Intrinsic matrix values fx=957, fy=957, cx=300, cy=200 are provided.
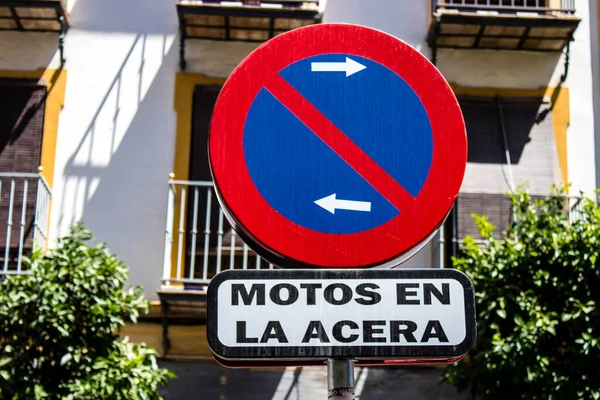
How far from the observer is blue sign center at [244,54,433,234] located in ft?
8.98

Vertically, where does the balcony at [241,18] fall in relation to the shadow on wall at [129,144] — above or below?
above

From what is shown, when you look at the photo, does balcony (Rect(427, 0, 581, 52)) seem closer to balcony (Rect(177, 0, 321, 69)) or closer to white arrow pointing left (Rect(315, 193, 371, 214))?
balcony (Rect(177, 0, 321, 69))

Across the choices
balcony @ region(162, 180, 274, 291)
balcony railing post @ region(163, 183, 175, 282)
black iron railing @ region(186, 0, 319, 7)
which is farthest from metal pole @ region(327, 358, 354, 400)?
black iron railing @ region(186, 0, 319, 7)

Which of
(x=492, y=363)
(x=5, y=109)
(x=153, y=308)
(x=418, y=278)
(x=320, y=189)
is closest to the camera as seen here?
(x=418, y=278)

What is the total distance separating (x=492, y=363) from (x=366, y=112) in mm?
4993

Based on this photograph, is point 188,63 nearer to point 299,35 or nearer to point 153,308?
point 153,308

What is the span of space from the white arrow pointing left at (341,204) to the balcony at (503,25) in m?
7.11

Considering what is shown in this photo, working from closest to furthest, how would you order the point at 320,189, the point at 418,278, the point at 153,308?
the point at 418,278, the point at 320,189, the point at 153,308

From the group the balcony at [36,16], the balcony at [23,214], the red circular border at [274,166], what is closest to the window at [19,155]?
the balcony at [23,214]

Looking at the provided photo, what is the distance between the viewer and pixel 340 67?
9.65 feet

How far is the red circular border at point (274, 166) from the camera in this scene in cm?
269

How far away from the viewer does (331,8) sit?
397 inches

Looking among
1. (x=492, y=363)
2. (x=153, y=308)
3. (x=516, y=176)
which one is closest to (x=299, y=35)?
(x=492, y=363)

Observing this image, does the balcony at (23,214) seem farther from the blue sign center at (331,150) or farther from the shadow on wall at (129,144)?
the blue sign center at (331,150)
